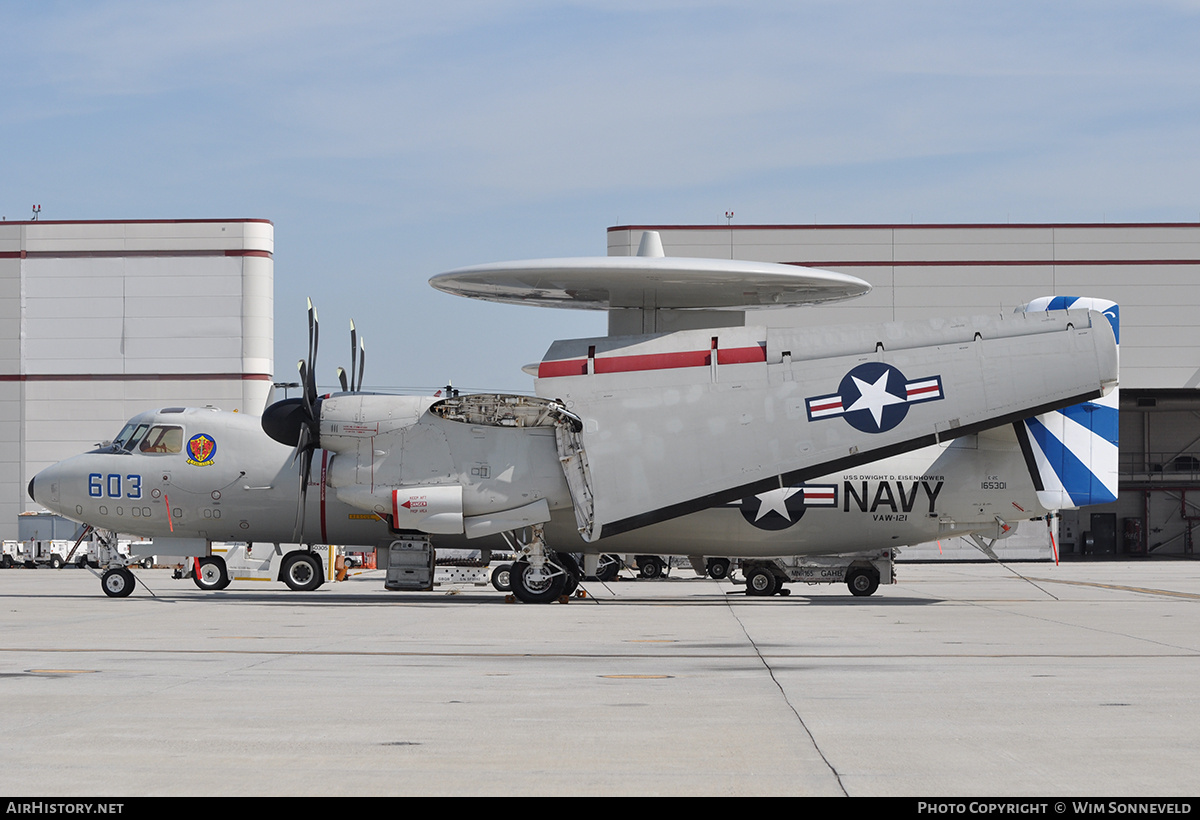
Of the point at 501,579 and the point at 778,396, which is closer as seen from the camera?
the point at 778,396

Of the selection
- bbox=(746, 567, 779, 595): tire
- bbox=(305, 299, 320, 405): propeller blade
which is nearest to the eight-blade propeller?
bbox=(305, 299, 320, 405): propeller blade

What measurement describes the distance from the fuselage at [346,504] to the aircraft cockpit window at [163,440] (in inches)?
1.0

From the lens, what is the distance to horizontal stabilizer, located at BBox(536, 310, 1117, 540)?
86.7 feet

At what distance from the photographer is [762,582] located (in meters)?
32.8

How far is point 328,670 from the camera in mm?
13430

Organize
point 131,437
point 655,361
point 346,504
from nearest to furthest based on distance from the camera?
1. point 655,361
2. point 346,504
3. point 131,437

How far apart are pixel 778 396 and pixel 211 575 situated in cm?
1611

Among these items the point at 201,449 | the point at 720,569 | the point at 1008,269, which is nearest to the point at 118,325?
the point at 201,449

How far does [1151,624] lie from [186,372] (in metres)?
53.2

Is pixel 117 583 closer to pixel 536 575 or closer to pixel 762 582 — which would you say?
pixel 536 575

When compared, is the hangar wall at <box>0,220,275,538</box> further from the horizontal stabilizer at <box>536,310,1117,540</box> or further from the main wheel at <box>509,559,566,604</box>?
the horizontal stabilizer at <box>536,310,1117,540</box>

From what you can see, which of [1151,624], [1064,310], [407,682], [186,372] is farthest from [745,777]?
[186,372]

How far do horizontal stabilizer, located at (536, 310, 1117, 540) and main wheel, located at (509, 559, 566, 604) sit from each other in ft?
4.63

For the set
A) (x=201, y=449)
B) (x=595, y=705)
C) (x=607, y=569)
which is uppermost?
(x=201, y=449)
